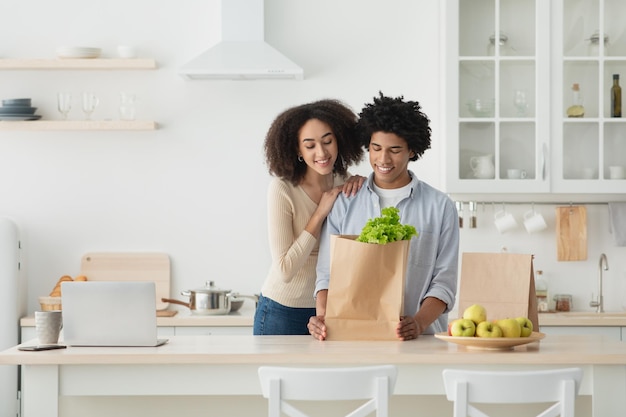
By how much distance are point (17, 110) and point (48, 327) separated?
7.16ft

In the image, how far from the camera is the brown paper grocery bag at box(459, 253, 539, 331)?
9.86ft

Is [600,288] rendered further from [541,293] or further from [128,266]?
[128,266]

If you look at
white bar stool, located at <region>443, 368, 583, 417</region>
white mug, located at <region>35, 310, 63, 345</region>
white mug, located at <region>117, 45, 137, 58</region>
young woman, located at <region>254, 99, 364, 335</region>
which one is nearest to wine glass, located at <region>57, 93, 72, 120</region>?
white mug, located at <region>117, 45, 137, 58</region>

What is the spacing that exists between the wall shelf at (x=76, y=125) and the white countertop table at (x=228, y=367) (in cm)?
216

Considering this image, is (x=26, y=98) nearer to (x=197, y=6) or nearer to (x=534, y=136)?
(x=197, y=6)

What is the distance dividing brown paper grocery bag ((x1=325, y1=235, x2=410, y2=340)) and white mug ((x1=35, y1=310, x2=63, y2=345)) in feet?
2.55

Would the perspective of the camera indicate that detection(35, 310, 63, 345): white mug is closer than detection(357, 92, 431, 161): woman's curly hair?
Yes

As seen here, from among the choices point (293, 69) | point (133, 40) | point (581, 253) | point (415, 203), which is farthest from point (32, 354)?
point (581, 253)

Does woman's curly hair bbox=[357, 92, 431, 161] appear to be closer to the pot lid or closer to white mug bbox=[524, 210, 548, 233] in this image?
the pot lid

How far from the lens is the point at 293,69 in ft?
14.5

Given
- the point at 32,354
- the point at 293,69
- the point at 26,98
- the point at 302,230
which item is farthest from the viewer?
the point at 26,98

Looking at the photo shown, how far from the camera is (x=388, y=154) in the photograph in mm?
2955

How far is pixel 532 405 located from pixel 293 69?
2201 mm

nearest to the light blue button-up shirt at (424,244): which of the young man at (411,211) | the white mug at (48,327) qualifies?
the young man at (411,211)
